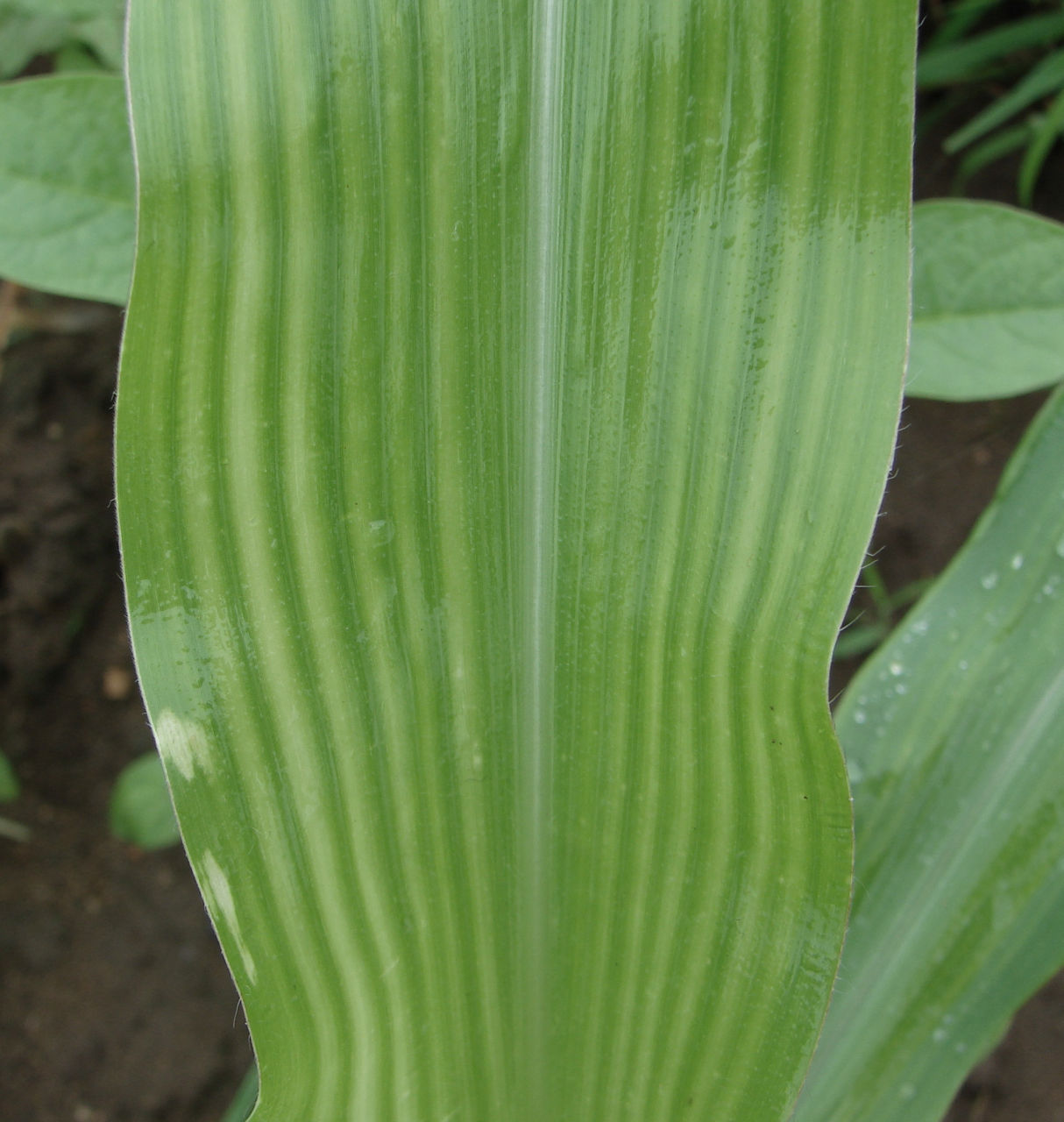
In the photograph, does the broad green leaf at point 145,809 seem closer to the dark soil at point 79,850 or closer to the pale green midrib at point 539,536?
the dark soil at point 79,850

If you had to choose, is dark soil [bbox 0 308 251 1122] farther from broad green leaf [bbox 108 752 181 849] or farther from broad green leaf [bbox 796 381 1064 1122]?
broad green leaf [bbox 796 381 1064 1122]

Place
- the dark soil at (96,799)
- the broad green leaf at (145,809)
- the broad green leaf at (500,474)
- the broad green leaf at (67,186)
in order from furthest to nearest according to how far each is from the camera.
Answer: the dark soil at (96,799), the broad green leaf at (145,809), the broad green leaf at (67,186), the broad green leaf at (500,474)

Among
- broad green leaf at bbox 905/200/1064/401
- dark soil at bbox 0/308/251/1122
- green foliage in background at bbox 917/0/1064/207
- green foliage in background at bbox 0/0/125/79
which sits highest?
green foliage in background at bbox 917/0/1064/207

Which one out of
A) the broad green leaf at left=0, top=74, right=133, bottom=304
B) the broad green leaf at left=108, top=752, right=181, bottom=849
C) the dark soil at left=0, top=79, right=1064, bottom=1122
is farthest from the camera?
the dark soil at left=0, top=79, right=1064, bottom=1122

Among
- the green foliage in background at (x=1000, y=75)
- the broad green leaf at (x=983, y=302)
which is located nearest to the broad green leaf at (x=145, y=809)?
the broad green leaf at (x=983, y=302)

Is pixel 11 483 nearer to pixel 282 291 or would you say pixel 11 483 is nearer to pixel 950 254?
pixel 282 291

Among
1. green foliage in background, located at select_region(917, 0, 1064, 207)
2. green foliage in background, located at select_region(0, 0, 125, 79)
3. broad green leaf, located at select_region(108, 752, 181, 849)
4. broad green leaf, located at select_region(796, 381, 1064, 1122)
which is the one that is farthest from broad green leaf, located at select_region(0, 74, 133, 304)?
green foliage in background, located at select_region(917, 0, 1064, 207)
